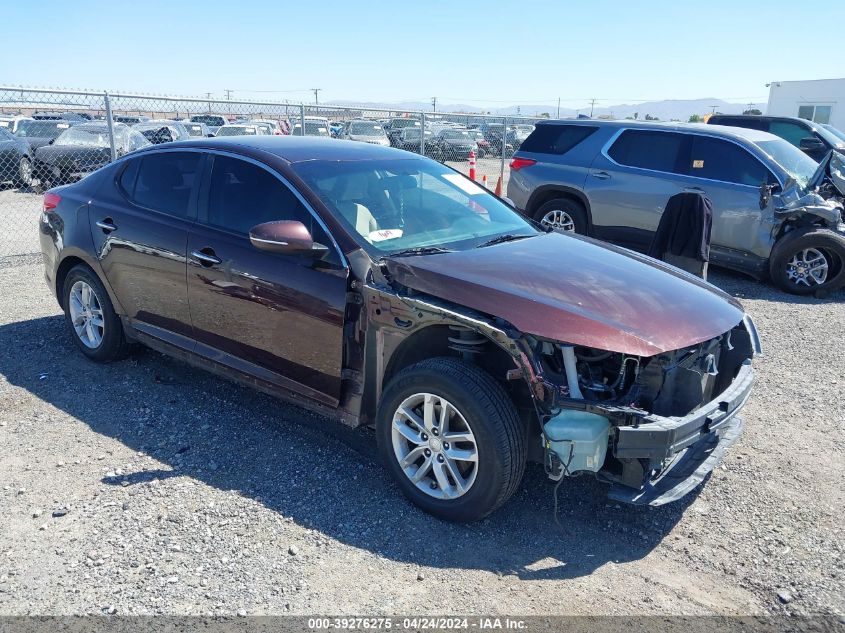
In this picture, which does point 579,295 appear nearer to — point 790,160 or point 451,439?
point 451,439

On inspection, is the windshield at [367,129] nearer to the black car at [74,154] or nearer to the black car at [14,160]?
the black car at [74,154]

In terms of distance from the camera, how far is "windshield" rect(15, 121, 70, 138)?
1822cm

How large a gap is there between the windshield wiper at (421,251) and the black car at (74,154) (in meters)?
13.0

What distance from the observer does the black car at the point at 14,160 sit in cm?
1575

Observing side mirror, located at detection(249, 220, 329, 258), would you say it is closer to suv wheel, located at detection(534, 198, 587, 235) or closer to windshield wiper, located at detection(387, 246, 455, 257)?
windshield wiper, located at detection(387, 246, 455, 257)

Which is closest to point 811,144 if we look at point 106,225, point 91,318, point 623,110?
point 106,225

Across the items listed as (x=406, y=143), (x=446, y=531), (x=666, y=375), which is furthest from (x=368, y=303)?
(x=406, y=143)

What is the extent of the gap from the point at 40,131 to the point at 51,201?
15697 millimetres

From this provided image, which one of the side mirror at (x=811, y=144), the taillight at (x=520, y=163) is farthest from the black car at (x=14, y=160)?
the side mirror at (x=811, y=144)

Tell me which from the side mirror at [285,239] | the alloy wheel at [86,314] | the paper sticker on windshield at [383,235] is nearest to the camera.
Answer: the side mirror at [285,239]

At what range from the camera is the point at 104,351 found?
5137 mm

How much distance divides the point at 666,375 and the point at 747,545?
0.94 meters

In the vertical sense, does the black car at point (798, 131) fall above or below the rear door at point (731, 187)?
above

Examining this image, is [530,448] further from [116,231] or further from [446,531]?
[116,231]
